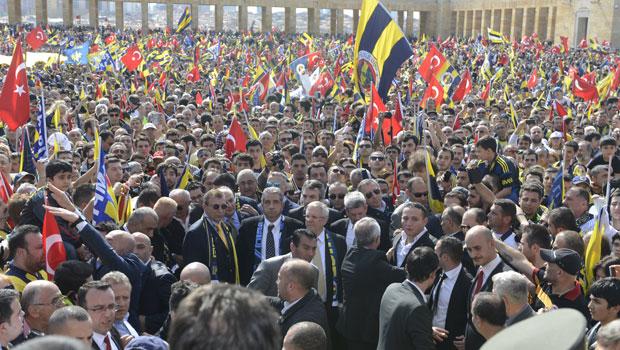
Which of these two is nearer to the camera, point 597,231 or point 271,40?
point 597,231

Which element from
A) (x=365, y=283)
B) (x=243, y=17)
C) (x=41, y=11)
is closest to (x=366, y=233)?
(x=365, y=283)

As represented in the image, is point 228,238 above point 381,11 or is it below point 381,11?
below

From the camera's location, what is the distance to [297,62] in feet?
70.5

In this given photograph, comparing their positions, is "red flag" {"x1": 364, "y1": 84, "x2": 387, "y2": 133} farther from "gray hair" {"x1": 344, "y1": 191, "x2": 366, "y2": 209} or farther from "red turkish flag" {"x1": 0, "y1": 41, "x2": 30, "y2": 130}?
"gray hair" {"x1": 344, "y1": 191, "x2": 366, "y2": 209}

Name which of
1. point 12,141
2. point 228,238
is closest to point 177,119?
point 12,141

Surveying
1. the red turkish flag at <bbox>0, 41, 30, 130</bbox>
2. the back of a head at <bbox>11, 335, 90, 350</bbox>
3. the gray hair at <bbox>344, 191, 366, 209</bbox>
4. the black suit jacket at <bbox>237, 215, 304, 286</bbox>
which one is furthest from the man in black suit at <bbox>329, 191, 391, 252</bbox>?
the back of a head at <bbox>11, 335, 90, 350</bbox>

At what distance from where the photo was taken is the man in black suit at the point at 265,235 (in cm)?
739

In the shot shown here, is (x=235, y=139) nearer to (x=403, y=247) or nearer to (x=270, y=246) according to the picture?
(x=270, y=246)

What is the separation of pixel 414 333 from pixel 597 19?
5801 centimetres

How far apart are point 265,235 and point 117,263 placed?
1852 millimetres

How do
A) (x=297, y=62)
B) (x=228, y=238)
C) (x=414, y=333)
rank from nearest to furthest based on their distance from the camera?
1. (x=414, y=333)
2. (x=228, y=238)
3. (x=297, y=62)

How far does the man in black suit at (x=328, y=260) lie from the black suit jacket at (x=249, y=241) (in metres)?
0.49

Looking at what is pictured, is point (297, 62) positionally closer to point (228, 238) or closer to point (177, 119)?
point (177, 119)

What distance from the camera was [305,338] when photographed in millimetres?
4277
